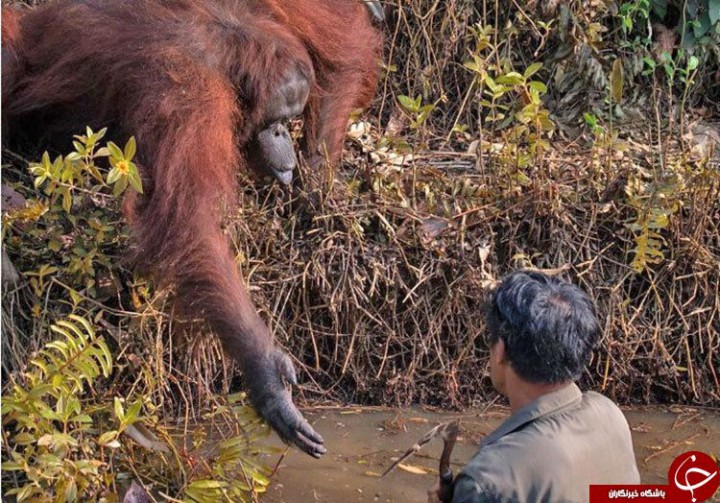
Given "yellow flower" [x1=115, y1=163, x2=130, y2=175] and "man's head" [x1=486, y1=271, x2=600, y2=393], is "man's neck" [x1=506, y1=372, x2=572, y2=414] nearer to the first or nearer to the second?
"man's head" [x1=486, y1=271, x2=600, y2=393]

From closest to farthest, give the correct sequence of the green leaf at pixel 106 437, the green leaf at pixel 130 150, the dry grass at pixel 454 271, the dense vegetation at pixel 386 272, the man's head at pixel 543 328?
1. the man's head at pixel 543 328
2. the green leaf at pixel 106 437
3. the green leaf at pixel 130 150
4. the dense vegetation at pixel 386 272
5. the dry grass at pixel 454 271

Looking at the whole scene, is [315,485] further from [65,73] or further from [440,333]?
[65,73]

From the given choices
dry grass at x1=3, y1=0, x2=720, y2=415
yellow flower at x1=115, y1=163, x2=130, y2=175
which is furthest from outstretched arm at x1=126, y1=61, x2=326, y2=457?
dry grass at x1=3, y1=0, x2=720, y2=415

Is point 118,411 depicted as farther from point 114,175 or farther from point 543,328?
point 543,328

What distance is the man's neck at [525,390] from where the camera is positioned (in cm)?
224

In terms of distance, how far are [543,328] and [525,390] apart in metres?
0.15

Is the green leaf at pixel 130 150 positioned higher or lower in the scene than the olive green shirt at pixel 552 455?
lower

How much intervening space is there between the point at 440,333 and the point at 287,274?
62 cm

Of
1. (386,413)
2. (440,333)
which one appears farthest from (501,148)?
(386,413)

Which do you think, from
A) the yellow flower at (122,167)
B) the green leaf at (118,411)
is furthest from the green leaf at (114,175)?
the green leaf at (118,411)

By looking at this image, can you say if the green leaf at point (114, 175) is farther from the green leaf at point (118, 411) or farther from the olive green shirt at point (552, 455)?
the olive green shirt at point (552, 455)

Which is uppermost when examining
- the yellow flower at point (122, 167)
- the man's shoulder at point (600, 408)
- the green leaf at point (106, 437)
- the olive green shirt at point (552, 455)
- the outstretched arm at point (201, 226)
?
the man's shoulder at point (600, 408)

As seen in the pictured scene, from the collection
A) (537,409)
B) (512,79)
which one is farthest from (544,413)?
(512,79)

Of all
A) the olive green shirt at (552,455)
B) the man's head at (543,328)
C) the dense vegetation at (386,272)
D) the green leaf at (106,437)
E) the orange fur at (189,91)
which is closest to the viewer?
the olive green shirt at (552,455)
